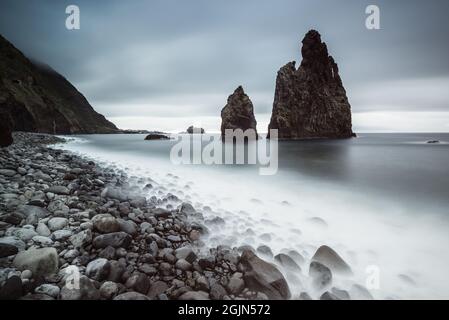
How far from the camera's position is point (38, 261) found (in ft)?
8.85

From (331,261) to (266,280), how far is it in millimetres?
1310

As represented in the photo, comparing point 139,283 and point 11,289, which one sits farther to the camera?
point 139,283

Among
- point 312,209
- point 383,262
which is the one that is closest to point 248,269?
point 383,262

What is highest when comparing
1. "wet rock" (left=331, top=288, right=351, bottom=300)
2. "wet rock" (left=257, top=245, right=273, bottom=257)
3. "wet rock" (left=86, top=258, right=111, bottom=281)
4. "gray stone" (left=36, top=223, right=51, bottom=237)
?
"gray stone" (left=36, top=223, right=51, bottom=237)

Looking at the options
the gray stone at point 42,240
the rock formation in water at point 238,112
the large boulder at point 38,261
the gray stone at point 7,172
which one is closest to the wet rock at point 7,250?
the large boulder at point 38,261

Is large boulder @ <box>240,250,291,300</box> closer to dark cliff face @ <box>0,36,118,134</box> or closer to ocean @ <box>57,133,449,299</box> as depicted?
ocean @ <box>57,133,449,299</box>

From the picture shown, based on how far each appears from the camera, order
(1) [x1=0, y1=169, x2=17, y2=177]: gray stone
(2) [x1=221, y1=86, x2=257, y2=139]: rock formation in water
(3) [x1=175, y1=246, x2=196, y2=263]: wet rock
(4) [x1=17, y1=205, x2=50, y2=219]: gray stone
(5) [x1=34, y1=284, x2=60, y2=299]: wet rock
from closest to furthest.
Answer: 1. (5) [x1=34, y1=284, x2=60, y2=299]: wet rock
2. (3) [x1=175, y1=246, x2=196, y2=263]: wet rock
3. (4) [x1=17, y1=205, x2=50, y2=219]: gray stone
4. (1) [x1=0, y1=169, x2=17, y2=177]: gray stone
5. (2) [x1=221, y1=86, x2=257, y2=139]: rock formation in water

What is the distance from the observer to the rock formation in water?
75625mm

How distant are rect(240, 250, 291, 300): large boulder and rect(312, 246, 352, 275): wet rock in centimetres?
95

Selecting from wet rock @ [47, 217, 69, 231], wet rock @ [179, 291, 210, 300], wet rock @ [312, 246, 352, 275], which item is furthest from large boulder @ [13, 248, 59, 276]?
wet rock @ [312, 246, 352, 275]

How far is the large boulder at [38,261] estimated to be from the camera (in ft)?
8.66

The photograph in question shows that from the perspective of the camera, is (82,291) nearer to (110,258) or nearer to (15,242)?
(110,258)

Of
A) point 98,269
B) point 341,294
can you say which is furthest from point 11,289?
point 341,294

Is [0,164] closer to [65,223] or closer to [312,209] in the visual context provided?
[65,223]
